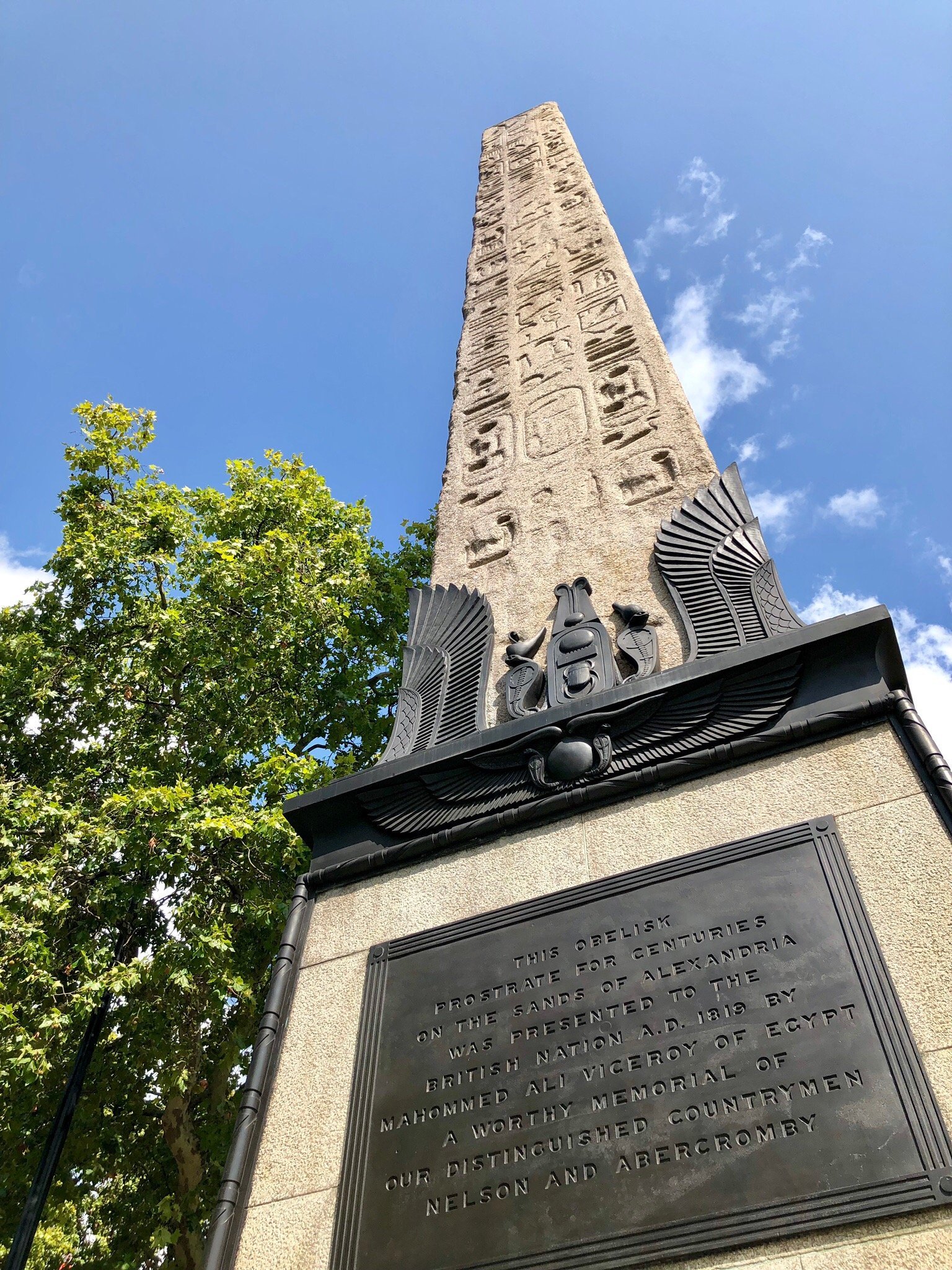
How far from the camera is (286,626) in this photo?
910 centimetres

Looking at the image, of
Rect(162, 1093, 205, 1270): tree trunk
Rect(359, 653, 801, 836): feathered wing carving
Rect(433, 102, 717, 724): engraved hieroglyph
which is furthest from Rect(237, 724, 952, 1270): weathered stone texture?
Rect(162, 1093, 205, 1270): tree trunk

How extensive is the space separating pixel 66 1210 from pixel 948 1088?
37.3 feet

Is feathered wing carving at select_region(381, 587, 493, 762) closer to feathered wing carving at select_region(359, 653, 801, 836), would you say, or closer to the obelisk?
the obelisk

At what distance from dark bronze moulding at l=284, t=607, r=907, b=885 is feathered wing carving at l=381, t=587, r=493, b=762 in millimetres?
334

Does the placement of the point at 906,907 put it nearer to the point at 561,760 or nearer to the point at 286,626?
the point at 561,760

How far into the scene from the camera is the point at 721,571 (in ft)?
14.9

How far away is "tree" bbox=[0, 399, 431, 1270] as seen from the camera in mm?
6840

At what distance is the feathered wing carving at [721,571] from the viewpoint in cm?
414

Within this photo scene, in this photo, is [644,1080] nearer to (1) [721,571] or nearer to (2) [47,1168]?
(1) [721,571]

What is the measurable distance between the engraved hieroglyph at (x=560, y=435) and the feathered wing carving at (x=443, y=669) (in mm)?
101

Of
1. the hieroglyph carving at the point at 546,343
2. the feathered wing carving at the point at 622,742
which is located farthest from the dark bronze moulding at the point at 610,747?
the hieroglyph carving at the point at 546,343

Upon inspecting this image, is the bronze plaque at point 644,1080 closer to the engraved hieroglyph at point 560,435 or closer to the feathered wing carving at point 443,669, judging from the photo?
the feathered wing carving at point 443,669

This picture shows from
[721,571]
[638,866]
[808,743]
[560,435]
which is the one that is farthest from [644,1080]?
[560,435]

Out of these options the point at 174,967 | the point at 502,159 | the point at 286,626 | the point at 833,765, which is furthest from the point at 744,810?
the point at 502,159
